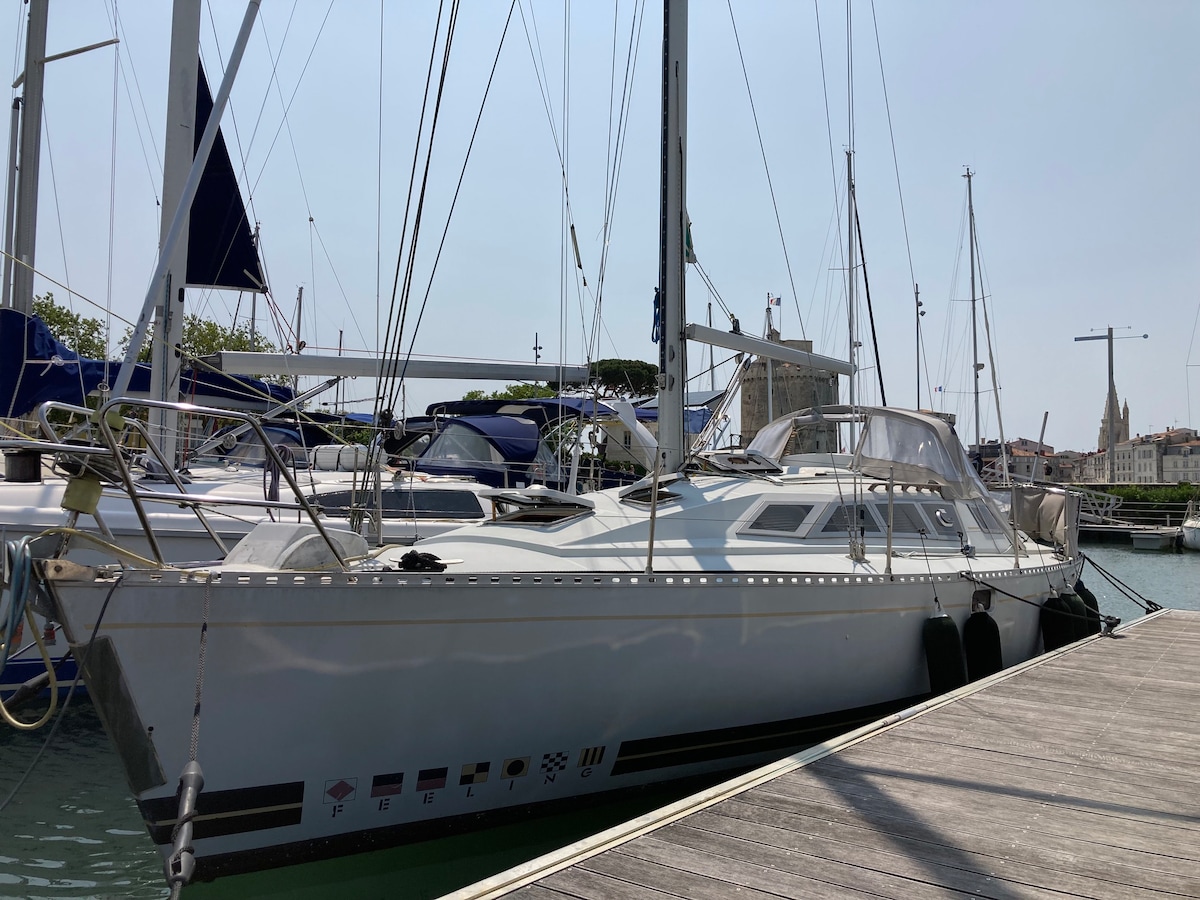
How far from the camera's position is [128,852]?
5406 mm

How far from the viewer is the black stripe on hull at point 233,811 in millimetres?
4172

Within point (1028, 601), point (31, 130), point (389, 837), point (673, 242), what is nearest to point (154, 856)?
point (389, 837)

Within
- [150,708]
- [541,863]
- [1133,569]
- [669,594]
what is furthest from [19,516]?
[1133,569]

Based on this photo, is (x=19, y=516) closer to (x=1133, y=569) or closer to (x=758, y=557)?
(x=758, y=557)

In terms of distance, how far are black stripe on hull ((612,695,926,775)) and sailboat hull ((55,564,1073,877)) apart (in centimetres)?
2

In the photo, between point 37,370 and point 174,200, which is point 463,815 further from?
point 37,370

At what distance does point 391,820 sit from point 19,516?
484 cm

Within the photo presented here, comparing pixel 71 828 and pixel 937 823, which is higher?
pixel 937 823

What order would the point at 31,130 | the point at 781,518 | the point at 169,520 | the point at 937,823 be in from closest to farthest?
the point at 937,823
the point at 781,518
the point at 169,520
the point at 31,130

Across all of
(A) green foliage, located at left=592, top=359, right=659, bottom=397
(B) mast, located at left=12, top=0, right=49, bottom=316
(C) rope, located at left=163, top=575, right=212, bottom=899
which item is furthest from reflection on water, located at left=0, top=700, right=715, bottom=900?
(A) green foliage, located at left=592, top=359, right=659, bottom=397

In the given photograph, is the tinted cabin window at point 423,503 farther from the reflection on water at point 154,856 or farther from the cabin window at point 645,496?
the reflection on water at point 154,856

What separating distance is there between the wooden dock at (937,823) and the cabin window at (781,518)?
1.65 metres

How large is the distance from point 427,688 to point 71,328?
2497 centimetres

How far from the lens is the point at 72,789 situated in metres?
6.42
